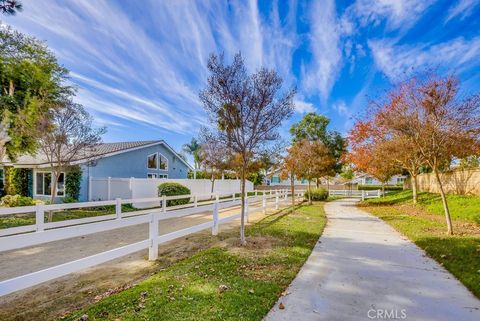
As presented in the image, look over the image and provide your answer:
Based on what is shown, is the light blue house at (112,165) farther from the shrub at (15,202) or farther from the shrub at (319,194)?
the shrub at (319,194)

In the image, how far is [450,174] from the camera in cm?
1656

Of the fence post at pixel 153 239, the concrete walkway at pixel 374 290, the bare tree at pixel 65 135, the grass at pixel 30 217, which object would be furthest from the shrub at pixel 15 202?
the concrete walkway at pixel 374 290

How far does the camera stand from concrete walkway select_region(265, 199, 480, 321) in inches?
127

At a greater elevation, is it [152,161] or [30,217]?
[152,161]

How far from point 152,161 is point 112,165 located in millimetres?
4460

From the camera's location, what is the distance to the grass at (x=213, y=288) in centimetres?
314

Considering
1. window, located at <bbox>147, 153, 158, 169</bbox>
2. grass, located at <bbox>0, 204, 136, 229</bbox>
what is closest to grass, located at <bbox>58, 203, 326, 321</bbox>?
grass, located at <bbox>0, 204, 136, 229</bbox>

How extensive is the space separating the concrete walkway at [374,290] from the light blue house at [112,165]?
498 inches

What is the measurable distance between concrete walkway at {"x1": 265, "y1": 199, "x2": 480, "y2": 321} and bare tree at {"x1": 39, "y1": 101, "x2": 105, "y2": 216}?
10.9 metres

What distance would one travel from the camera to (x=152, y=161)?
23469mm

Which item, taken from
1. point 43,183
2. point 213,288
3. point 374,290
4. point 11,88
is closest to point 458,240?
point 374,290

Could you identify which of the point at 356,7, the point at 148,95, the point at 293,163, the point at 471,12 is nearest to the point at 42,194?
the point at 148,95

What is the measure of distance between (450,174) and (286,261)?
16720mm

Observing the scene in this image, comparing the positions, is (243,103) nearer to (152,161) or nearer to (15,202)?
(15,202)
